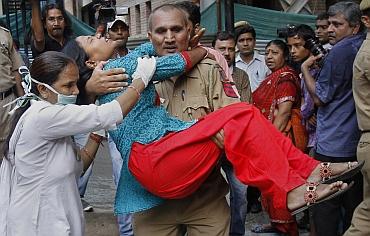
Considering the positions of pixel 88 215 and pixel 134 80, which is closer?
pixel 134 80

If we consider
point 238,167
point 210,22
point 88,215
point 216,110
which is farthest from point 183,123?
point 210,22

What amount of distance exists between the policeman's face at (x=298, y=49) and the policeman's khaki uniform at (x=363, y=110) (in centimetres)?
131

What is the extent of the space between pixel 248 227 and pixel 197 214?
2.60 metres

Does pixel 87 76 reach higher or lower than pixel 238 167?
higher

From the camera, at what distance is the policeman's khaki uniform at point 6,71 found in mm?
5477

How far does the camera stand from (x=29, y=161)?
3502 millimetres

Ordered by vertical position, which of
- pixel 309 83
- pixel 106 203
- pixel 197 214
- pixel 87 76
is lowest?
pixel 106 203

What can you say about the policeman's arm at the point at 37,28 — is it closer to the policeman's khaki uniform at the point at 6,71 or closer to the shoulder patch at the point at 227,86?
the policeman's khaki uniform at the point at 6,71

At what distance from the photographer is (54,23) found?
623cm

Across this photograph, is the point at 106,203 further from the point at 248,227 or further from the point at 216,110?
the point at 216,110

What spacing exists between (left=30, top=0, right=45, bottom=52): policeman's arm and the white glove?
8.79 ft

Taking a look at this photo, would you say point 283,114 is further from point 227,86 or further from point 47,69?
point 47,69

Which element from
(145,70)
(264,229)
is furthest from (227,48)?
(145,70)

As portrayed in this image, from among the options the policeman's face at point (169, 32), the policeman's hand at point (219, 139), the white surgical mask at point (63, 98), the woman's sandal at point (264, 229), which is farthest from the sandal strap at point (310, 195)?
the woman's sandal at point (264, 229)
